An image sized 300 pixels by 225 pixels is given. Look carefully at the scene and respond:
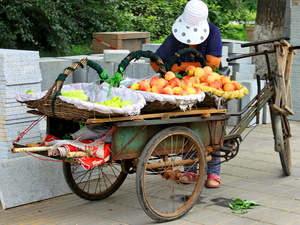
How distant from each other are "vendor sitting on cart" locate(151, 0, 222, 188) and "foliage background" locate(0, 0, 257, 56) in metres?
4.77

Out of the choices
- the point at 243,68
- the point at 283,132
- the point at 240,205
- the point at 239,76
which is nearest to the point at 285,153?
the point at 283,132

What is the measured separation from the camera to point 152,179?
5.65m

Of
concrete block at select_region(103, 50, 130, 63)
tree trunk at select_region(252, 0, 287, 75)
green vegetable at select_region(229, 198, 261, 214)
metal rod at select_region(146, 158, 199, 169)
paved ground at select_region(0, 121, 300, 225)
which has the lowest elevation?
paved ground at select_region(0, 121, 300, 225)

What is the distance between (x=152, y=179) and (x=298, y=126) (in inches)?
143

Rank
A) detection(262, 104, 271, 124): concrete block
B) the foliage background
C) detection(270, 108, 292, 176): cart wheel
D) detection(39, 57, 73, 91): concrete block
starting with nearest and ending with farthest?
1. detection(270, 108, 292, 176): cart wheel
2. detection(39, 57, 73, 91): concrete block
3. detection(262, 104, 271, 124): concrete block
4. the foliage background

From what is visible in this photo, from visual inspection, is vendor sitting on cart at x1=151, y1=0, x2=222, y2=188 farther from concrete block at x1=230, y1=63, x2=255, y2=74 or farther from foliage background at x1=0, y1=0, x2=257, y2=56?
foliage background at x1=0, y1=0, x2=257, y2=56

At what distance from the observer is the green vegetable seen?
4586mm

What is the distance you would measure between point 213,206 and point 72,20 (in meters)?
7.21

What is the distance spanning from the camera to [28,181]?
192 inches

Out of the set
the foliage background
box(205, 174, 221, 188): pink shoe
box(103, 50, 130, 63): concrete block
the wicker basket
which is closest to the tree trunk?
the foliage background

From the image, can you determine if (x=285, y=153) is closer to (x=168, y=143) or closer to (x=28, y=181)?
(x=168, y=143)

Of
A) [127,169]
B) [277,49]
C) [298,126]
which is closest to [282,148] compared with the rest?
[277,49]

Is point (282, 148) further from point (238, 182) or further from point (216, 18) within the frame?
point (216, 18)

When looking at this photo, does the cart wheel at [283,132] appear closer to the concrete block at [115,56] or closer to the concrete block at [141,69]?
the concrete block at [141,69]
